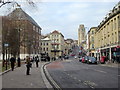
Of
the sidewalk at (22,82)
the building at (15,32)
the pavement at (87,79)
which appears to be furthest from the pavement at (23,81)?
the building at (15,32)

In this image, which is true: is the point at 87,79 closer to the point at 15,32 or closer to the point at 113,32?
the point at 15,32

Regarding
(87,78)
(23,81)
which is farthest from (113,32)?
(23,81)

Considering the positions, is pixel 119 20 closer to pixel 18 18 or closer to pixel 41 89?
pixel 18 18

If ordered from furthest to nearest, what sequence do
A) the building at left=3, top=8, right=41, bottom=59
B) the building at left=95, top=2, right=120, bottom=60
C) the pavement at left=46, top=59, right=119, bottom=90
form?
the building at left=95, top=2, right=120, bottom=60, the building at left=3, top=8, right=41, bottom=59, the pavement at left=46, top=59, right=119, bottom=90

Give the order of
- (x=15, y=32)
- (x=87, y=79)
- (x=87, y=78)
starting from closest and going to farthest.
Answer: (x=87, y=79) → (x=87, y=78) → (x=15, y=32)

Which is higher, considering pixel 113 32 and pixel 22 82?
pixel 113 32

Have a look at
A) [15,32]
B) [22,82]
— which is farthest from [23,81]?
[15,32]

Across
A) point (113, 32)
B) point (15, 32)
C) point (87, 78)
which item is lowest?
point (87, 78)

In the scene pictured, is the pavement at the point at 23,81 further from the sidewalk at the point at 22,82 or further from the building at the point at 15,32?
the building at the point at 15,32

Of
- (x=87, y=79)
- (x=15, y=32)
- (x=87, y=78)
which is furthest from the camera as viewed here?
(x=15, y=32)

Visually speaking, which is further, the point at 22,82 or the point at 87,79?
the point at 87,79

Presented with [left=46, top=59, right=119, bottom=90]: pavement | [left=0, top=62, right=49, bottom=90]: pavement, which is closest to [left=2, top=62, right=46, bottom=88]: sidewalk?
[left=0, top=62, right=49, bottom=90]: pavement

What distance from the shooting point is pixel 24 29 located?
5844 centimetres

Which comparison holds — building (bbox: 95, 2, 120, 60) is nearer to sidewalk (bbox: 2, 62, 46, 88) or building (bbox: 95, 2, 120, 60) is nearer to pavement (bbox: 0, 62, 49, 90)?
pavement (bbox: 0, 62, 49, 90)
